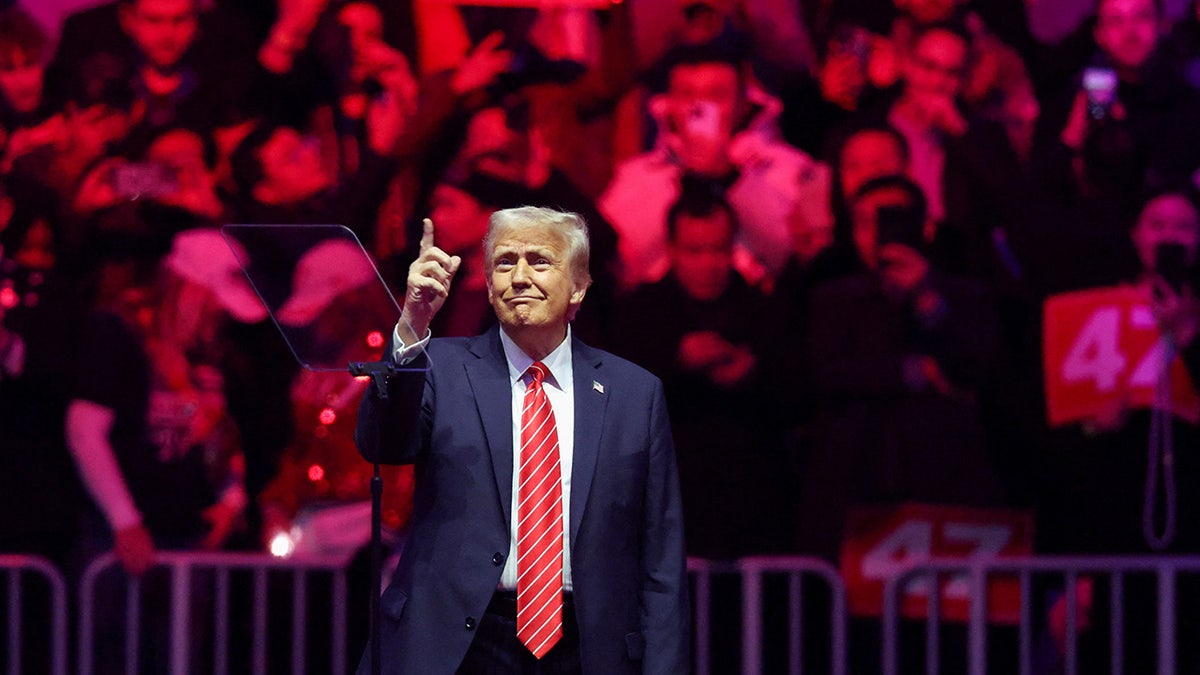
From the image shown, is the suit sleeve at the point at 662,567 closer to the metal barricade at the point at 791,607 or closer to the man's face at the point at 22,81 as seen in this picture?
the metal barricade at the point at 791,607

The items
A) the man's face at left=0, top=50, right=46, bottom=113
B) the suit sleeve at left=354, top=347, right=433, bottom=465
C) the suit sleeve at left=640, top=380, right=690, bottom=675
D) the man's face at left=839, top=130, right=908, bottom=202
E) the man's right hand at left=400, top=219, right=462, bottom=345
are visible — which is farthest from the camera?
the man's face at left=0, top=50, right=46, bottom=113

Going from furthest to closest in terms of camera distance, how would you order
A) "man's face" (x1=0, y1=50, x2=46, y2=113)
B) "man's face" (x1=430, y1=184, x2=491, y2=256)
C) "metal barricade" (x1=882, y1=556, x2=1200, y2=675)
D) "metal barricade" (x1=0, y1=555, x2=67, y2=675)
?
"man's face" (x1=0, y1=50, x2=46, y2=113) < "man's face" (x1=430, y1=184, x2=491, y2=256) < "metal barricade" (x1=0, y1=555, x2=67, y2=675) < "metal barricade" (x1=882, y1=556, x2=1200, y2=675)

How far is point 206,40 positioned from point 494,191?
125cm

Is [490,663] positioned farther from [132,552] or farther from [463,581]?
[132,552]

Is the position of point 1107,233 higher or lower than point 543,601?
higher

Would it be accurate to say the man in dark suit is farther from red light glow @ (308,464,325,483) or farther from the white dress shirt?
red light glow @ (308,464,325,483)

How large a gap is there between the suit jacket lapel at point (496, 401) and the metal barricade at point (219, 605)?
8.53 feet

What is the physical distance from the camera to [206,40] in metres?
6.05

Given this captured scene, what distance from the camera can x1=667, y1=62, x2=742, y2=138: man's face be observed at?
5.98 meters

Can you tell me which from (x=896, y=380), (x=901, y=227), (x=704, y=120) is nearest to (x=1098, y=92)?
(x=901, y=227)

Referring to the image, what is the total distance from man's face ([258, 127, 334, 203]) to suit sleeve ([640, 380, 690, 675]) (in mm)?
3142

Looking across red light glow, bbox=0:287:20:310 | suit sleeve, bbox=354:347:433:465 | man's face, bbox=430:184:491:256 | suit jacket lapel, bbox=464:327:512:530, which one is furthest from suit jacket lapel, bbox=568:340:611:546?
red light glow, bbox=0:287:20:310

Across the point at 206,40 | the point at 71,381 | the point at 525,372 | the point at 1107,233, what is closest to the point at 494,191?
the point at 206,40

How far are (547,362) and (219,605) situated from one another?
9.32 feet
